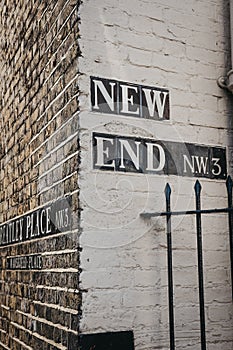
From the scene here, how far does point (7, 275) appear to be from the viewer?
4.39m

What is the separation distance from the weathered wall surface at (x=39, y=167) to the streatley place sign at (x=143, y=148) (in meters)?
0.13

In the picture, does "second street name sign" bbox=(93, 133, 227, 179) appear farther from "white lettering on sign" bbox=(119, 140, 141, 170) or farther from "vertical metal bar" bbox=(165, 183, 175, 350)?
"vertical metal bar" bbox=(165, 183, 175, 350)

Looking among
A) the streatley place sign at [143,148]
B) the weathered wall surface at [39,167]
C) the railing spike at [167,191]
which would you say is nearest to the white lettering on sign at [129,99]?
the streatley place sign at [143,148]

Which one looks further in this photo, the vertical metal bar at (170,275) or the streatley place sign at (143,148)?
the streatley place sign at (143,148)

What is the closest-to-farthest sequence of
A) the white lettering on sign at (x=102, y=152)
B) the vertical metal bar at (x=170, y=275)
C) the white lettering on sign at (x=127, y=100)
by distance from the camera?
the vertical metal bar at (x=170, y=275) → the white lettering on sign at (x=102, y=152) → the white lettering on sign at (x=127, y=100)

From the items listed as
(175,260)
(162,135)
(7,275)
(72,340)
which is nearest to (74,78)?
(162,135)

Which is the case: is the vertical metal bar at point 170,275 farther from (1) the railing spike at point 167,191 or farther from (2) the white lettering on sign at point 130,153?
(2) the white lettering on sign at point 130,153

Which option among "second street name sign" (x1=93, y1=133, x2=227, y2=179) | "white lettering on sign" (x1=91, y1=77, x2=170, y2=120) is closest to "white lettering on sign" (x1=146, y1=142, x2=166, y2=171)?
"second street name sign" (x1=93, y1=133, x2=227, y2=179)

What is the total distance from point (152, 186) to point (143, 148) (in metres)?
0.19

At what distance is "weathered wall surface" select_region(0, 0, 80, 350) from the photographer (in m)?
2.86

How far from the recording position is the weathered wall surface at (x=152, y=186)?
2.73m

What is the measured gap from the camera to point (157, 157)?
116 inches

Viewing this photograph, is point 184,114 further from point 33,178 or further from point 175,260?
point 33,178

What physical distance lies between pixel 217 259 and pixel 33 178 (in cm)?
124
